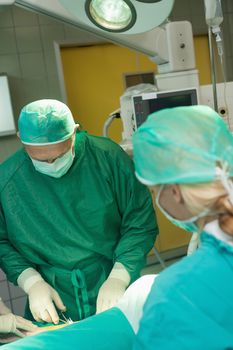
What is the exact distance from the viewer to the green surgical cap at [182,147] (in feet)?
2.63

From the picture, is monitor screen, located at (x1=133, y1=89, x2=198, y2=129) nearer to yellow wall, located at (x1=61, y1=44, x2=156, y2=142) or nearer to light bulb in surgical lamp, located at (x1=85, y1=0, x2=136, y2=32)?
light bulb in surgical lamp, located at (x1=85, y1=0, x2=136, y2=32)

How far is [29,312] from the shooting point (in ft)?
A: 5.12

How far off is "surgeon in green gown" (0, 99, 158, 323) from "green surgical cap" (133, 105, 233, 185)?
60 cm

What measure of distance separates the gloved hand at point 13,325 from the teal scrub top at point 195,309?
635 mm

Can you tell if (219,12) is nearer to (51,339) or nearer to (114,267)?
(114,267)

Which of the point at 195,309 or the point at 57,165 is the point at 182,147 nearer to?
the point at 195,309

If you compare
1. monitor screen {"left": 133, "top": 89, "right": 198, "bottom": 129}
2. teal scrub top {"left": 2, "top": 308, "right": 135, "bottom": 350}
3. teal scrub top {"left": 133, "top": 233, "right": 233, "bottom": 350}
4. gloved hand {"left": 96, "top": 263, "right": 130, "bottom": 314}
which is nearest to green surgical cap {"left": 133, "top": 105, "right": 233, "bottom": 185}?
teal scrub top {"left": 133, "top": 233, "right": 233, "bottom": 350}

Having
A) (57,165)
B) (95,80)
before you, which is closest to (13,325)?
(57,165)

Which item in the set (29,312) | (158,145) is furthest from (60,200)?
(158,145)

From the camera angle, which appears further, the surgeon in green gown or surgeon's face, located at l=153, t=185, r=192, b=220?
the surgeon in green gown

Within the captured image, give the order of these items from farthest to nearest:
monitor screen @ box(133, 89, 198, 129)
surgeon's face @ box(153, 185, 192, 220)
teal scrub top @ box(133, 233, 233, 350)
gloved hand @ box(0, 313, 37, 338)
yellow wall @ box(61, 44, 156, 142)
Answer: yellow wall @ box(61, 44, 156, 142) < monitor screen @ box(133, 89, 198, 129) < gloved hand @ box(0, 313, 37, 338) < surgeon's face @ box(153, 185, 192, 220) < teal scrub top @ box(133, 233, 233, 350)

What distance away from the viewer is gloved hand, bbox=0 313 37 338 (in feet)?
4.20

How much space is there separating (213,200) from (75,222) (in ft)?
2.44

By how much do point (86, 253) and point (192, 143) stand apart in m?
0.76
